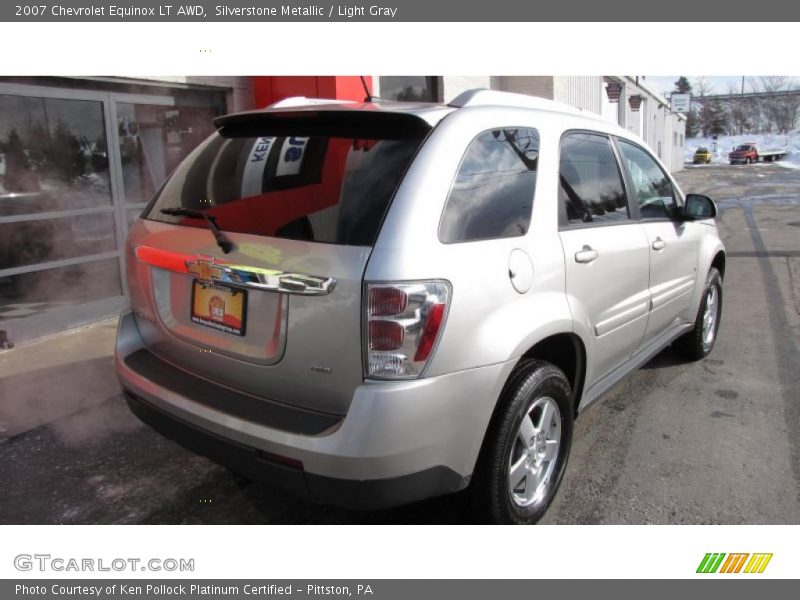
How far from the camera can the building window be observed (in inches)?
371

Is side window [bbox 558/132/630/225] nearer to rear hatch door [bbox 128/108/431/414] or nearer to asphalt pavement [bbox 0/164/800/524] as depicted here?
rear hatch door [bbox 128/108/431/414]

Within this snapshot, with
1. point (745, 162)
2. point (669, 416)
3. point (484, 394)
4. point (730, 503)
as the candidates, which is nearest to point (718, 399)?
point (669, 416)

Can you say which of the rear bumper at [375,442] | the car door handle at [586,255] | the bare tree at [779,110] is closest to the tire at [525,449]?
the rear bumper at [375,442]

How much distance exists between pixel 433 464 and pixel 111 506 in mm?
1770

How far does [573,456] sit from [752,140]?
61.9 metres

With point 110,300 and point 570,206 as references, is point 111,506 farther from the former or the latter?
point 110,300

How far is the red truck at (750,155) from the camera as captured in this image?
52.8 metres

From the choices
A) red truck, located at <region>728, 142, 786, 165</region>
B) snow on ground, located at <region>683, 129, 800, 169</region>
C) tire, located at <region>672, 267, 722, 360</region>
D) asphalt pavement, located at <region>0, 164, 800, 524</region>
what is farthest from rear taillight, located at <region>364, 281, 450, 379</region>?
red truck, located at <region>728, 142, 786, 165</region>

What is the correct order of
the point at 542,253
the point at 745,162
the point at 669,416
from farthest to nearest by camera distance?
the point at 745,162 → the point at 669,416 → the point at 542,253

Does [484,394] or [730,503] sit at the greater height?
[484,394]

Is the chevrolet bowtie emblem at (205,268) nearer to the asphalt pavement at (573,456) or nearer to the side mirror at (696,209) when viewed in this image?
the asphalt pavement at (573,456)

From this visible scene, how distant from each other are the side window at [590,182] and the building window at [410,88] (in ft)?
20.4

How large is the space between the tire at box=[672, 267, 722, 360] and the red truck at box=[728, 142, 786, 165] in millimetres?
55511

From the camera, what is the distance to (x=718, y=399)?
422 cm
